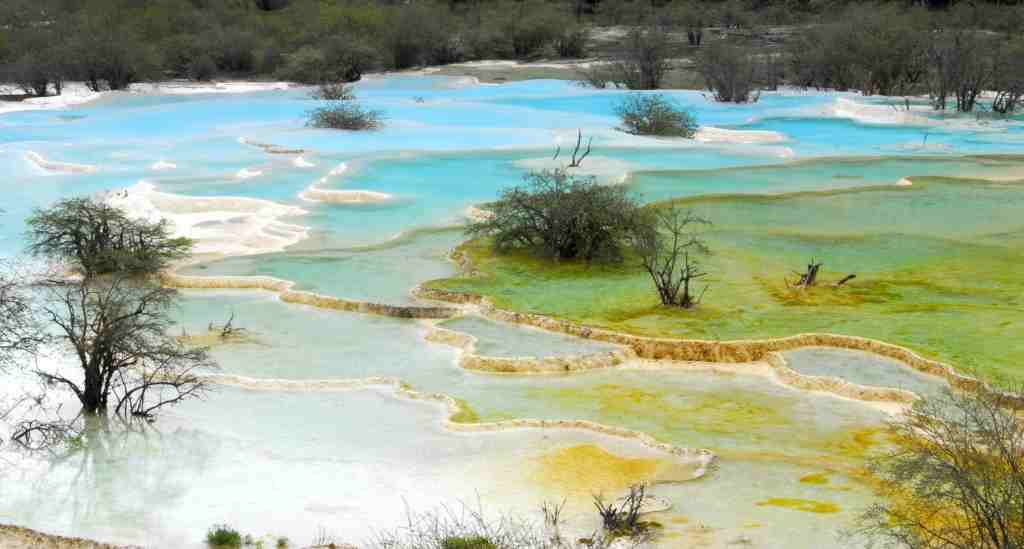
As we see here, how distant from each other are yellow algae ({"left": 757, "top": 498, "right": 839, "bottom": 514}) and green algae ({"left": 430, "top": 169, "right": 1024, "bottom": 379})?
9.21 ft

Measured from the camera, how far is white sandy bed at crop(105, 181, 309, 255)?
13742 millimetres

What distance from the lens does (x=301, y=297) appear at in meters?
11.4

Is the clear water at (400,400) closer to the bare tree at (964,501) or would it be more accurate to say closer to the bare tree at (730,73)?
the bare tree at (964,501)

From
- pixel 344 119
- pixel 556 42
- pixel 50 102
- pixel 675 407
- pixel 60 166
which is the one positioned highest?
pixel 556 42

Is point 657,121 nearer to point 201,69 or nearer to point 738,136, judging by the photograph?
point 738,136

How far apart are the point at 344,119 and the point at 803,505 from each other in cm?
1811

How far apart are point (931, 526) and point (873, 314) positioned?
4.87 meters

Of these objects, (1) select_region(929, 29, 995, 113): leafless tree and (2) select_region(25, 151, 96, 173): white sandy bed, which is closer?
(2) select_region(25, 151, 96, 173): white sandy bed

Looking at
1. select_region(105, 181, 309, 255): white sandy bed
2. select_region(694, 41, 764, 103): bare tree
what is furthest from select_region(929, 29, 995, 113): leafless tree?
Answer: select_region(105, 181, 309, 255): white sandy bed

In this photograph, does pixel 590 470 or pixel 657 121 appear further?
pixel 657 121

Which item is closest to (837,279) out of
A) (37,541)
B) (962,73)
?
(37,541)

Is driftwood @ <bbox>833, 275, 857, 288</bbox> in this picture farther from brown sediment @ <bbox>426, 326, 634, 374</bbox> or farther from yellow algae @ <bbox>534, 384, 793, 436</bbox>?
yellow algae @ <bbox>534, 384, 793, 436</bbox>

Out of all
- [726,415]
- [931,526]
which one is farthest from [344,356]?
[931,526]

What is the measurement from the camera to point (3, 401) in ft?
27.1
